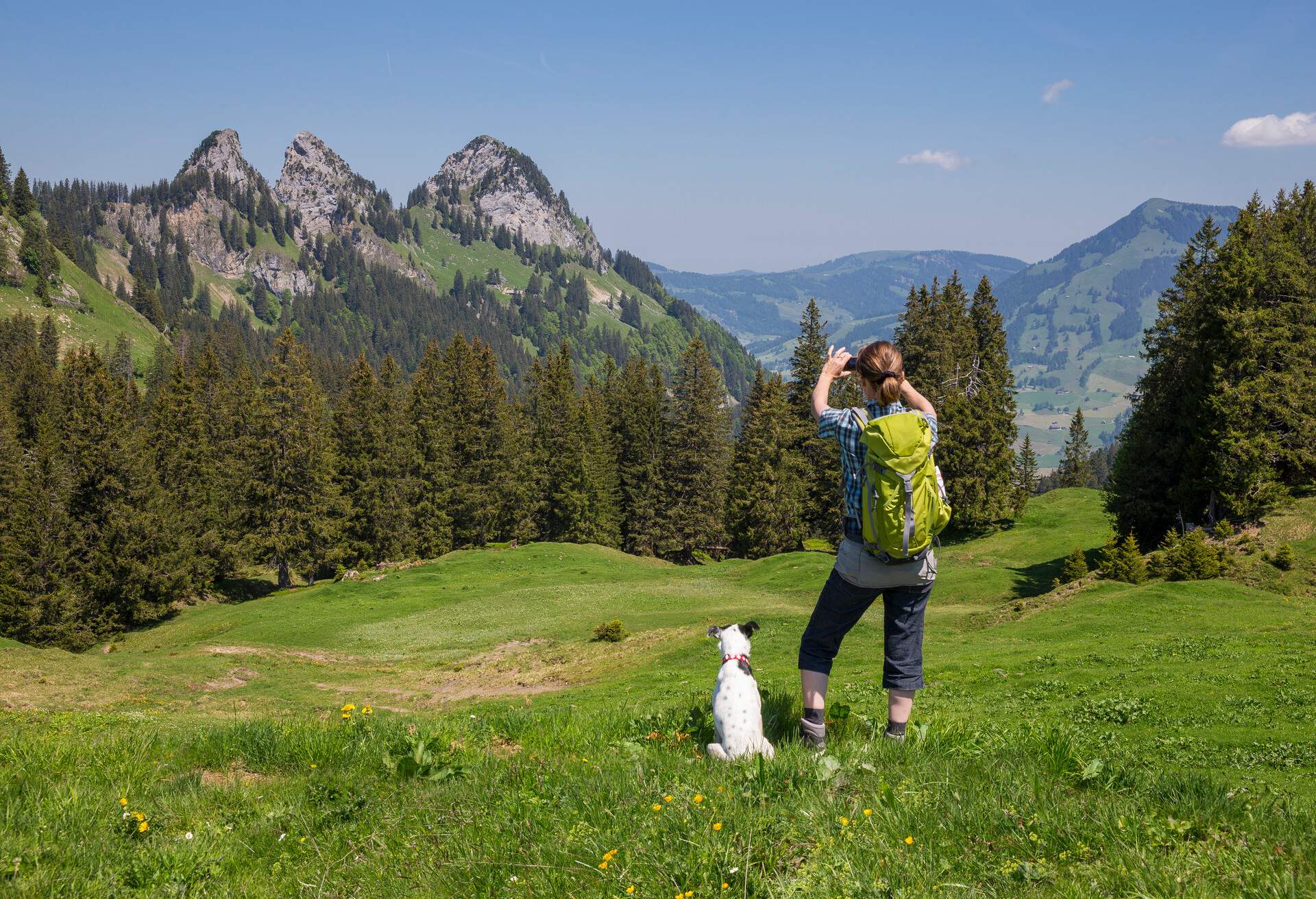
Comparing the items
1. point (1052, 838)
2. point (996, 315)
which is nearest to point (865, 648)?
point (1052, 838)

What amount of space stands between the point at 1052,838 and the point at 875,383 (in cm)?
353

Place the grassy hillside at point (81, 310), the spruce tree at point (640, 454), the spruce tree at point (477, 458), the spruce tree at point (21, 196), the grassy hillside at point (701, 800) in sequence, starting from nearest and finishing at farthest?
the grassy hillside at point (701, 800), the spruce tree at point (477, 458), the spruce tree at point (640, 454), the grassy hillside at point (81, 310), the spruce tree at point (21, 196)

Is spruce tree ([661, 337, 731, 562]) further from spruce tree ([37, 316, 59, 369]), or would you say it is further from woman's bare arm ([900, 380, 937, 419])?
spruce tree ([37, 316, 59, 369])

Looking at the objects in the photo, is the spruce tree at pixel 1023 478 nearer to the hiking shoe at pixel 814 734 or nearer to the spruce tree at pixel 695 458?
the spruce tree at pixel 695 458

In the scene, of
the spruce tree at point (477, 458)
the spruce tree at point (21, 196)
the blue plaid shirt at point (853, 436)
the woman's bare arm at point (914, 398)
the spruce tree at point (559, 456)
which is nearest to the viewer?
the blue plaid shirt at point (853, 436)

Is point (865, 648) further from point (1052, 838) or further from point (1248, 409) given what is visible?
point (1248, 409)

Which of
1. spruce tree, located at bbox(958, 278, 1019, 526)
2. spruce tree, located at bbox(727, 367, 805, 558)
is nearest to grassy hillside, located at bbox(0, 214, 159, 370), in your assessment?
spruce tree, located at bbox(727, 367, 805, 558)

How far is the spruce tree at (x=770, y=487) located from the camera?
61.2 meters

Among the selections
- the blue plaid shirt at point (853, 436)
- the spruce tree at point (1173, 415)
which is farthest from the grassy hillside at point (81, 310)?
the blue plaid shirt at point (853, 436)

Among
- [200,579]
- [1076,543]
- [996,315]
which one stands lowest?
[200,579]

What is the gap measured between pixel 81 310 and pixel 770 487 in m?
184

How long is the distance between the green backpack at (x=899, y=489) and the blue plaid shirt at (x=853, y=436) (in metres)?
0.25

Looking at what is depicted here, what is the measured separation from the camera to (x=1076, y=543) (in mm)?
49625

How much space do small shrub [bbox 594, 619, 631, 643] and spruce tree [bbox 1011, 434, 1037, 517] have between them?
129ft
